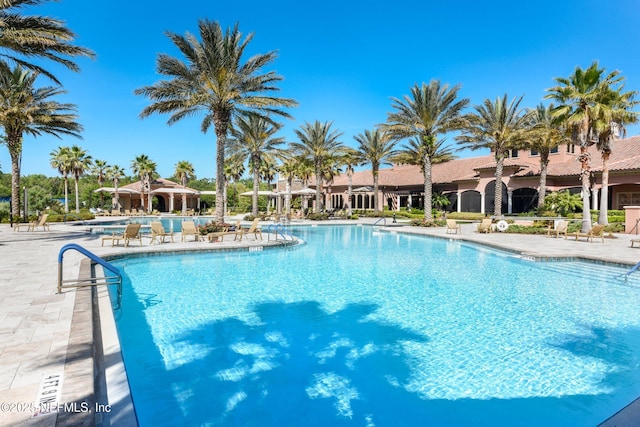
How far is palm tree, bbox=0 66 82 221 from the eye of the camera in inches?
853

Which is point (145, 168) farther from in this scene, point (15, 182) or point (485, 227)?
point (485, 227)

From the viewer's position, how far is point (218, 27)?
17.2 metres

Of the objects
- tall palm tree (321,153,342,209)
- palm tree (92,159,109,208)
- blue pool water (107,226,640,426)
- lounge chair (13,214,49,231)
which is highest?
palm tree (92,159,109,208)

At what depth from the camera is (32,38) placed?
41.4ft

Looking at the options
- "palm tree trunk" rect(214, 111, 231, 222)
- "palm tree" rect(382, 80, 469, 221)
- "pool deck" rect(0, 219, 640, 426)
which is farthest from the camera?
"palm tree" rect(382, 80, 469, 221)

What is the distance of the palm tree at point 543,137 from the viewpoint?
85.3ft

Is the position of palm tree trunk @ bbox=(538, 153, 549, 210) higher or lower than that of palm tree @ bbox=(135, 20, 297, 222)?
lower

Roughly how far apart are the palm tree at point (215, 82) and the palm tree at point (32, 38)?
11.9 ft

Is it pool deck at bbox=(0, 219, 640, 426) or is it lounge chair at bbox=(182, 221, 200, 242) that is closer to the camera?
pool deck at bbox=(0, 219, 640, 426)

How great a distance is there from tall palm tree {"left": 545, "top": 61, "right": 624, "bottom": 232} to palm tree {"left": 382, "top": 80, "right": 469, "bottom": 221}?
5767 mm

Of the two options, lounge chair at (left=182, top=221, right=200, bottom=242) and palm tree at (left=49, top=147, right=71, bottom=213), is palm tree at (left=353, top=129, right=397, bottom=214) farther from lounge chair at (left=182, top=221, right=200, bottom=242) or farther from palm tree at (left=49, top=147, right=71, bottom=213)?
palm tree at (left=49, top=147, right=71, bottom=213)

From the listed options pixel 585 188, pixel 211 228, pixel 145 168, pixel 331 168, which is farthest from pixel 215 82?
pixel 145 168

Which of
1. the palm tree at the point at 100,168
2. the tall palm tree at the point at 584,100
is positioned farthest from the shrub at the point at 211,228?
the palm tree at the point at 100,168

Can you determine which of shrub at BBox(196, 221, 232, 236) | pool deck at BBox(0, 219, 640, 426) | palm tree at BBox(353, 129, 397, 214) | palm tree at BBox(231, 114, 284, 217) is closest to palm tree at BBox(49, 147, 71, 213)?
palm tree at BBox(231, 114, 284, 217)
